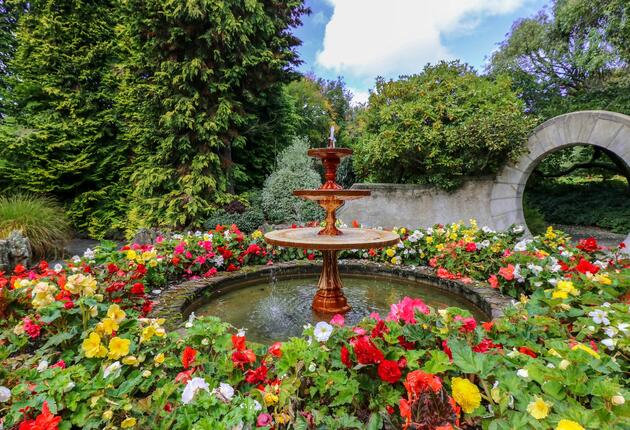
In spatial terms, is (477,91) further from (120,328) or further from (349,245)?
(120,328)

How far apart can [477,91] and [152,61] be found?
7.35 meters

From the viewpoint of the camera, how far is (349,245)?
9.05ft

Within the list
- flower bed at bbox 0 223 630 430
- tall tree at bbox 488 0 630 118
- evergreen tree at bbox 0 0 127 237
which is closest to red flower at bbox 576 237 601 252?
flower bed at bbox 0 223 630 430

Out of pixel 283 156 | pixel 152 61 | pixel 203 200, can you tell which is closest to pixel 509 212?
pixel 283 156

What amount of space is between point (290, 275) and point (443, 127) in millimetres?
4947

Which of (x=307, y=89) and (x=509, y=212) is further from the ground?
(x=307, y=89)

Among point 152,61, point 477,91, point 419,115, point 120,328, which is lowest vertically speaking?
point 120,328

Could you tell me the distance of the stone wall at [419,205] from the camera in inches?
287

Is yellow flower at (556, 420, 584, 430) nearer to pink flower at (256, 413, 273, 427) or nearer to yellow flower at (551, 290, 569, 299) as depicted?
pink flower at (256, 413, 273, 427)

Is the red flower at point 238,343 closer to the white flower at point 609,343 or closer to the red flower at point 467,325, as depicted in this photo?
the red flower at point 467,325

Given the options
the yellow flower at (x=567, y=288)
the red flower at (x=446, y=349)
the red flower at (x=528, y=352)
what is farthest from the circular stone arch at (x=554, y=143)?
the red flower at (x=446, y=349)

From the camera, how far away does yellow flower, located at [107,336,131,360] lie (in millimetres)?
1327

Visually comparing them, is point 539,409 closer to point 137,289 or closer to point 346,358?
point 346,358

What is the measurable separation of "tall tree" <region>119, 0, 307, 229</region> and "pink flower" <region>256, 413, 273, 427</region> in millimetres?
6703
